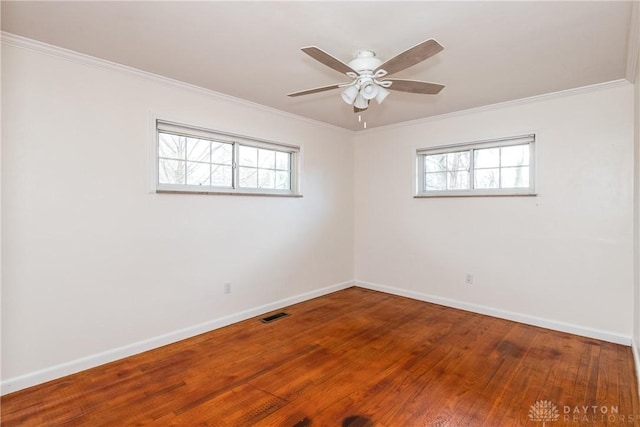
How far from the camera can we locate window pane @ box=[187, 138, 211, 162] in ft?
10.7

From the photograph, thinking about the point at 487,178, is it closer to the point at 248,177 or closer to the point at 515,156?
the point at 515,156

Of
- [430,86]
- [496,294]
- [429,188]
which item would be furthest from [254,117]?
[496,294]

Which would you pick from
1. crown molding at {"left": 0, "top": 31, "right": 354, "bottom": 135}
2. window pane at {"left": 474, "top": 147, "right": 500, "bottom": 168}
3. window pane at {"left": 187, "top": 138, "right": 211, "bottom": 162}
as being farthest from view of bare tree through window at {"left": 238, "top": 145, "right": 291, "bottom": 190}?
window pane at {"left": 474, "top": 147, "right": 500, "bottom": 168}

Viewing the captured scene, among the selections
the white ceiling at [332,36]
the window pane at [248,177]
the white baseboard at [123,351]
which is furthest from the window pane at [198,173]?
the white baseboard at [123,351]

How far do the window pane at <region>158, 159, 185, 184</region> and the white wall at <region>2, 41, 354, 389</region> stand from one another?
188 mm

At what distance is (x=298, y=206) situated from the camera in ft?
13.9

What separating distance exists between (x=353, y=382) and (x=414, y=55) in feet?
7.28

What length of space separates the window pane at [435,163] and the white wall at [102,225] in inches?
86.4

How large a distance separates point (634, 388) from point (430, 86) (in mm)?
2572

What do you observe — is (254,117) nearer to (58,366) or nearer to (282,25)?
(282,25)

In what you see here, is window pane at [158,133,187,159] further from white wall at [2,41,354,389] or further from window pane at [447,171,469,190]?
window pane at [447,171,469,190]

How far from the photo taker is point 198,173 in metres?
3.31

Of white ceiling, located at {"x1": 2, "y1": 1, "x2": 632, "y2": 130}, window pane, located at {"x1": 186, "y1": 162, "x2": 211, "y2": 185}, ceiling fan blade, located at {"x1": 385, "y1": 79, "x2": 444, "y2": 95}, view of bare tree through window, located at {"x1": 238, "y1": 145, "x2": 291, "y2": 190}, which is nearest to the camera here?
white ceiling, located at {"x1": 2, "y1": 1, "x2": 632, "y2": 130}

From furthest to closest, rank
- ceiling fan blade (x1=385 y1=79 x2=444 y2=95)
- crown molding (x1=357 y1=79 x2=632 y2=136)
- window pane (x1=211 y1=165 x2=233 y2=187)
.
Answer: window pane (x1=211 y1=165 x2=233 y2=187)
crown molding (x1=357 y1=79 x2=632 y2=136)
ceiling fan blade (x1=385 y1=79 x2=444 y2=95)
